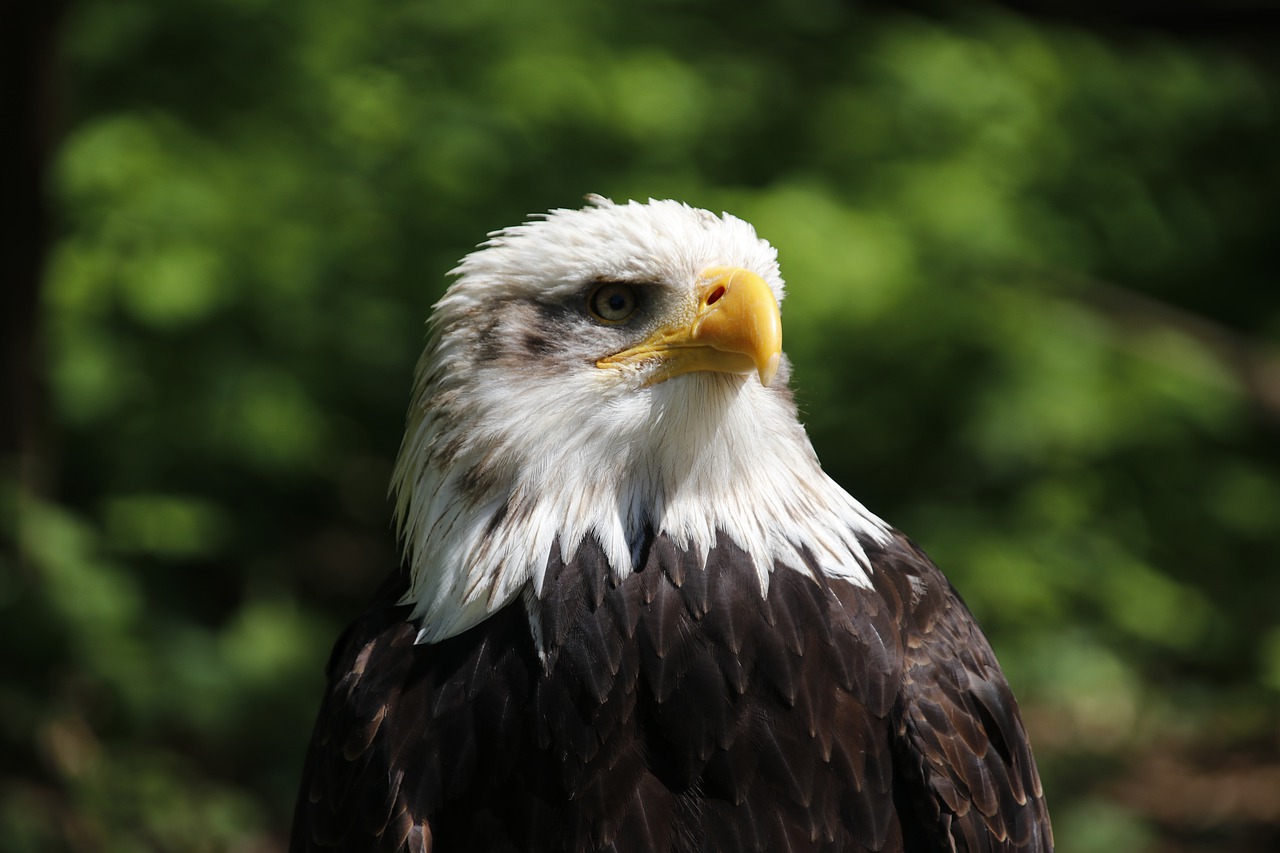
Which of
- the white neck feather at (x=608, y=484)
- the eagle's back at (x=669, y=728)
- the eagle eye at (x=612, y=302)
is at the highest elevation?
the eagle eye at (x=612, y=302)

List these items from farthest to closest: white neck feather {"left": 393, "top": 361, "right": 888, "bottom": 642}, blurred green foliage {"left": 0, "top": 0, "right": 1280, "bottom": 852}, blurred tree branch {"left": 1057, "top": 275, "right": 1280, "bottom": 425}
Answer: blurred tree branch {"left": 1057, "top": 275, "right": 1280, "bottom": 425} → blurred green foliage {"left": 0, "top": 0, "right": 1280, "bottom": 852} → white neck feather {"left": 393, "top": 361, "right": 888, "bottom": 642}

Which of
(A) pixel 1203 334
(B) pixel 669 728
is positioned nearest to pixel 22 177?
(B) pixel 669 728

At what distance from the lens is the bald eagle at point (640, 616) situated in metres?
2.67

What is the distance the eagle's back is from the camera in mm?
2660

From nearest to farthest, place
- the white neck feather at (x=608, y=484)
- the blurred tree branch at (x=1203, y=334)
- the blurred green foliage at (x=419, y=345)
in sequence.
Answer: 1. the white neck feather at (x=608, y=484)
2. the blurred green foliage at (x=419, y=345)
3. the blurred tree branch at (x=1203, y=334)

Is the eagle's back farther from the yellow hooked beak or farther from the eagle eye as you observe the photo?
the eagle eye

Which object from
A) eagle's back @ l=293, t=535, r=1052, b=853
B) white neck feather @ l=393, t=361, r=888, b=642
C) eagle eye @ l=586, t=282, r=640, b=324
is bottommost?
eagle's back @ l=293, t=535, r=1052, b=853

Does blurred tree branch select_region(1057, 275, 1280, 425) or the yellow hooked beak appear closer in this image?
the yellow hooked beak

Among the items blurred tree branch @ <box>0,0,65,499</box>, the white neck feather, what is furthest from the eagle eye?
blurred tree branch @ <box>0,0,65,499</box>

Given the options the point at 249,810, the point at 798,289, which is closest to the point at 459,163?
the point at 798,289

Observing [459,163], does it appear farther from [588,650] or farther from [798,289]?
[588,650]

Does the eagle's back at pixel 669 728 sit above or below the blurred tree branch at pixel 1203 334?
below

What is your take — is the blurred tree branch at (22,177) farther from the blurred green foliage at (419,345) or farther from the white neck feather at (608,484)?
the white neck feather at (608,484)

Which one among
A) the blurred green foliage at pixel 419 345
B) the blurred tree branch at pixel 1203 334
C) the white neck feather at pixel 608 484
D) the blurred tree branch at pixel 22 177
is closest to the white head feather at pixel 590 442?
the white neck feather at pixel 608 484
